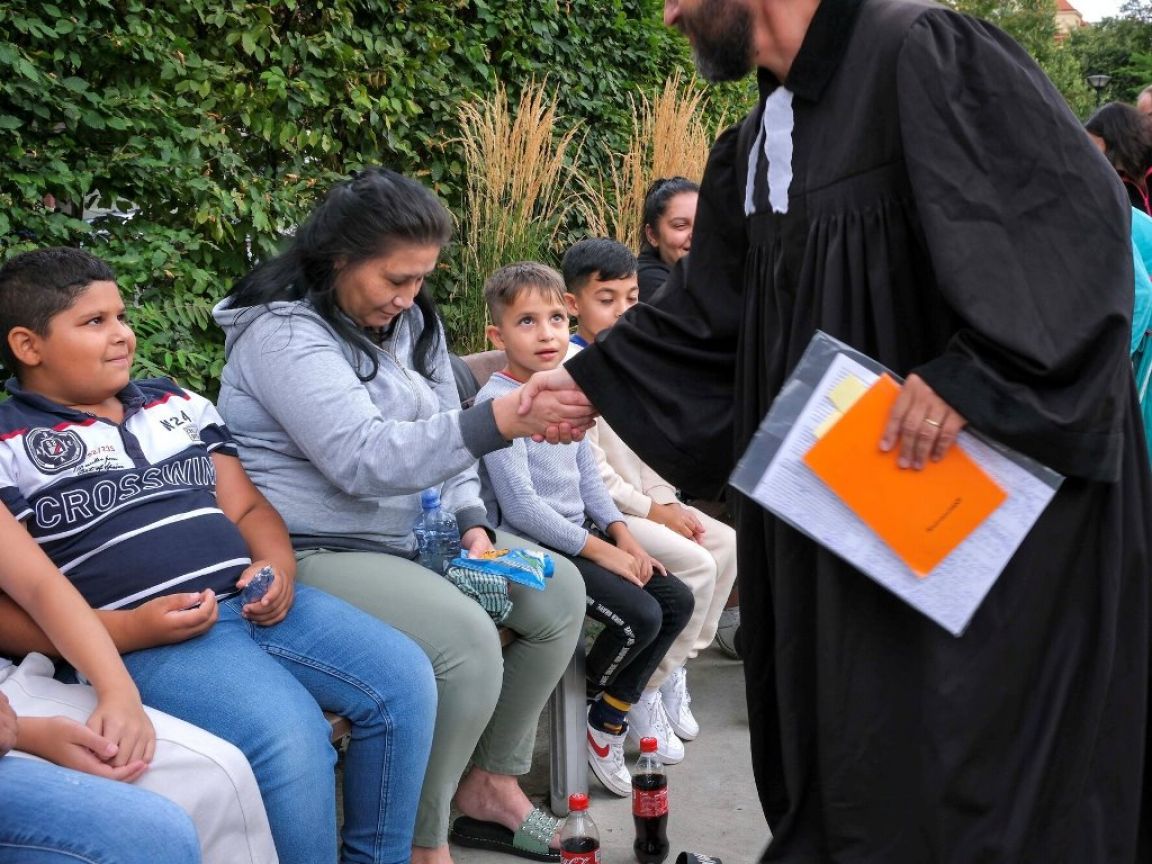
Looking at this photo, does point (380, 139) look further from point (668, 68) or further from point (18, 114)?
point (668, 68)

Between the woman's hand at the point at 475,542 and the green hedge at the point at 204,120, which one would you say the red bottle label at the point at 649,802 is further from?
the green hedge at the point at 204,120

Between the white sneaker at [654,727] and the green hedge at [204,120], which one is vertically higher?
the green hedge at [204,120]

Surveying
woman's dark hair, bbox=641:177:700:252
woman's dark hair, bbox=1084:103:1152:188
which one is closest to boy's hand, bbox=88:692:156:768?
woman's dark hair, bbox=641:177:700:252

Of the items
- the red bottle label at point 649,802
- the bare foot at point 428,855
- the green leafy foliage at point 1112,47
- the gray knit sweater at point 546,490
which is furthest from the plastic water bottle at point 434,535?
the green leafy foliage at point 1112,47

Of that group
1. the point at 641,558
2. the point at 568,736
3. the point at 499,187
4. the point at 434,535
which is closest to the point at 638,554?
the point at 641,558

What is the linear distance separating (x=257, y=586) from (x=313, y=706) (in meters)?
0.31

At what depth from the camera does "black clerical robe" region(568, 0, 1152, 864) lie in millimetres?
1985

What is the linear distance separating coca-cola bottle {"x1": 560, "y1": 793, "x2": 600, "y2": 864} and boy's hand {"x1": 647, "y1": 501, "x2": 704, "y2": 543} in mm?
1302

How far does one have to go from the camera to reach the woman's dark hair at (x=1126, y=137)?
18.1 ft

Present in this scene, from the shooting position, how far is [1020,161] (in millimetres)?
2021

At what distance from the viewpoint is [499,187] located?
610 centimetres

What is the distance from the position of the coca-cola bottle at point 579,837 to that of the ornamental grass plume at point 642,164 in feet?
13.0

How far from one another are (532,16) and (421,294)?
144 inches

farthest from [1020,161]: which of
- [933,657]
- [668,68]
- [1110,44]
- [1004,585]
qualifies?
[1110,44]
